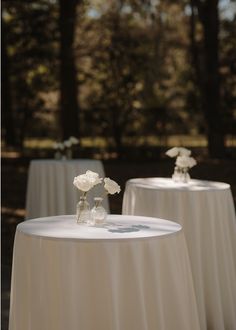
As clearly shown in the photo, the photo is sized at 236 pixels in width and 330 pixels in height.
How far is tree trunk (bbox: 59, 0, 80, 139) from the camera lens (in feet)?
56.1

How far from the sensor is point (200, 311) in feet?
14.0

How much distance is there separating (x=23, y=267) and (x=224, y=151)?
48.5 ft

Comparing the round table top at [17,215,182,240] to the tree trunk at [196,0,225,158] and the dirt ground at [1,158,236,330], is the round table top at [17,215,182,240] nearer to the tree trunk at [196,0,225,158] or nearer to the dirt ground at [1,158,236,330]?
the dirt ground at [1,158,236,330]

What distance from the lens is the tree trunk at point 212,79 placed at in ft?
57.3

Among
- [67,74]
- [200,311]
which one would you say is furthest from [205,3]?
[200,311]

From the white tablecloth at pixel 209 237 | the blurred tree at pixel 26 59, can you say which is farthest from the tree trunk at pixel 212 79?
the white tablecloth at pixel 209 237

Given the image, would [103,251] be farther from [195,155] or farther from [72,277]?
[195,155]

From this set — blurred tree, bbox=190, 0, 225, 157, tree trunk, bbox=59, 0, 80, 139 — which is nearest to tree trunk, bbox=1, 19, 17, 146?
tree trunk, bbox=59, 0, 80, 139

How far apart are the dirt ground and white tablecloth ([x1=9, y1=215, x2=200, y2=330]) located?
2614mm

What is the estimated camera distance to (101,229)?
3.37 m

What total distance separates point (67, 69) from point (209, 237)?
13122 mm

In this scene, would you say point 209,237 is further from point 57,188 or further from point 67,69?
point 67,69

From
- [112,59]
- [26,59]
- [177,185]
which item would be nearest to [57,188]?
[177,185]

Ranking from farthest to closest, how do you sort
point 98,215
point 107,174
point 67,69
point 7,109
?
1. point 7,109
2. point 67,69
3. point 107,174
4. point 98,215
